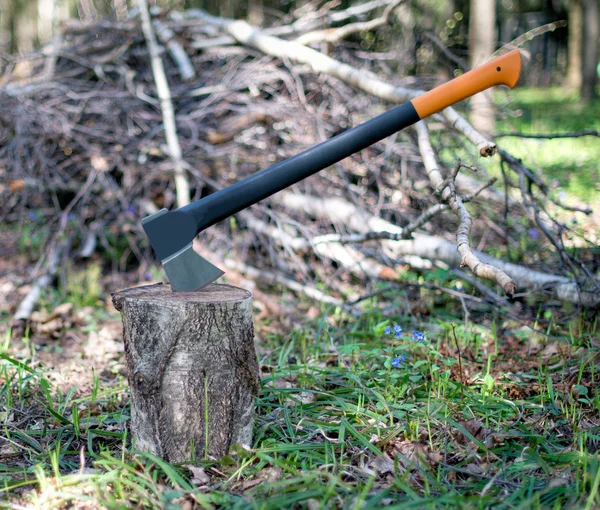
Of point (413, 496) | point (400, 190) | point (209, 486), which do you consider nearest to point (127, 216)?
point (400, 190)

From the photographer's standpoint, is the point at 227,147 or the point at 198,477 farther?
the point at 227,147

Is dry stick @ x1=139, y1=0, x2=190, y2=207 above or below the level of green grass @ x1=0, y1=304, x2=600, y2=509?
above

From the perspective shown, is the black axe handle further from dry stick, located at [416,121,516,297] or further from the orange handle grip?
dry stick, located at [416,121,516,297]

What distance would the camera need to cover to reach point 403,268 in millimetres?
3939

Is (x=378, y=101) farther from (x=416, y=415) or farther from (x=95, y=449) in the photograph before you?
(x=95, y=449)

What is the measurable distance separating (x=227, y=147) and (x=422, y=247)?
5.68 feet

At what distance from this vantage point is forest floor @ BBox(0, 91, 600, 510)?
167cm

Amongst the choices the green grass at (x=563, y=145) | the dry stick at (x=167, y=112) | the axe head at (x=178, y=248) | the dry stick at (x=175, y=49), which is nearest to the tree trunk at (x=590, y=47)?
the green grass at (x=563, y=145)

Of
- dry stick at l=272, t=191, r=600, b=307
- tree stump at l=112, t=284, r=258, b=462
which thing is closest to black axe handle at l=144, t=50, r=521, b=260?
tree stump at l=112, t=284, r=258, b=462

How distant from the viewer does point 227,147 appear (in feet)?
14.3

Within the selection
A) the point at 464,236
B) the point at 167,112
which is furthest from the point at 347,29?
the point at 464,236

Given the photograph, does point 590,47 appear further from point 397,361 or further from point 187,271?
point 187,271

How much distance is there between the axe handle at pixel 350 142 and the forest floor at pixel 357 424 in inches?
31.6

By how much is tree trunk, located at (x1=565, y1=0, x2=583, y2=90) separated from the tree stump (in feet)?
55.8
